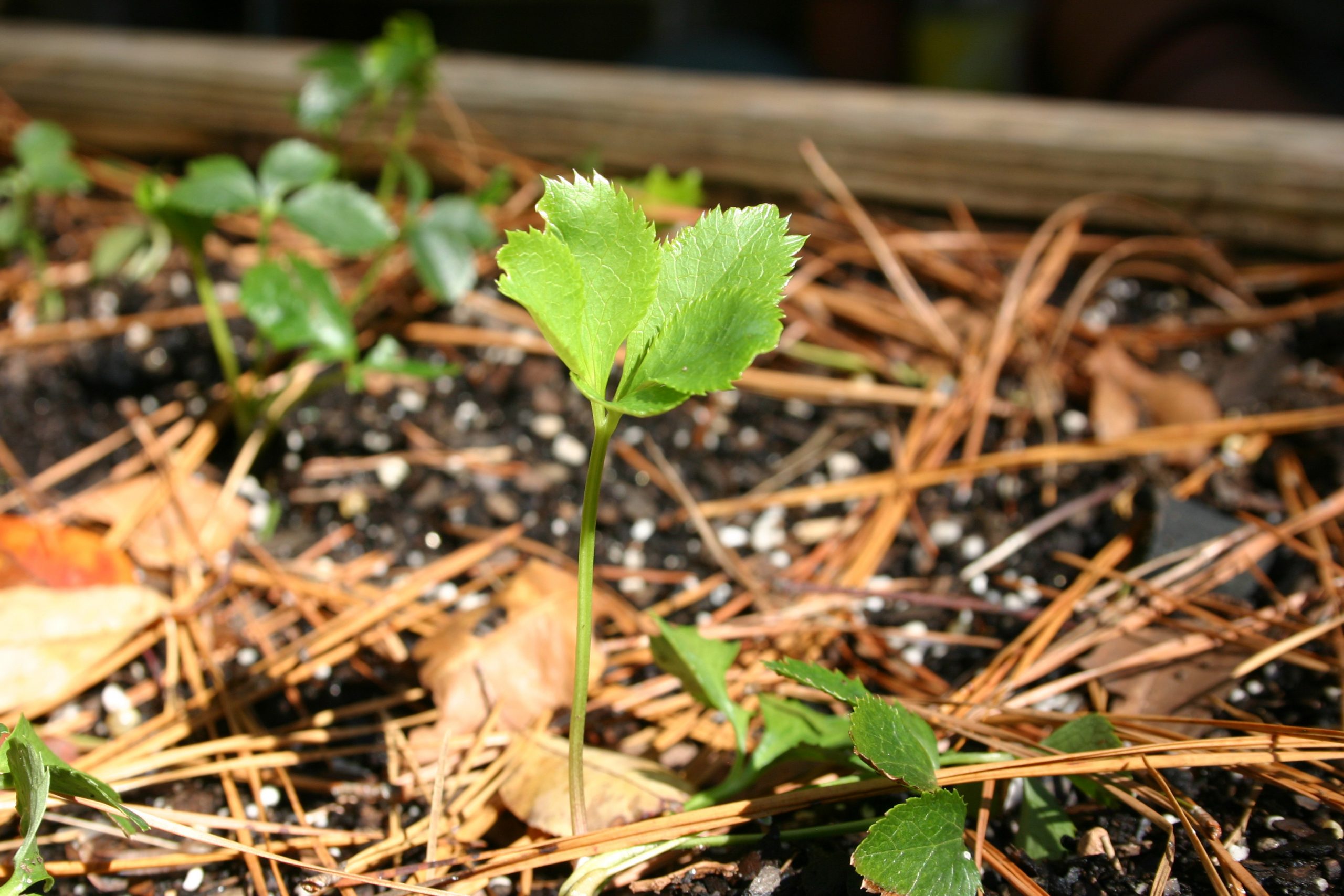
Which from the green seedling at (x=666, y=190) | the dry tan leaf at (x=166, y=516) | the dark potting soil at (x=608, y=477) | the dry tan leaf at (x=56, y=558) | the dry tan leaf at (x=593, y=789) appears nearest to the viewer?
the dry tan leaf at (x=593, y=789)

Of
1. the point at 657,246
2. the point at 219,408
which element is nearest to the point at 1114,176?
the point at 657,246

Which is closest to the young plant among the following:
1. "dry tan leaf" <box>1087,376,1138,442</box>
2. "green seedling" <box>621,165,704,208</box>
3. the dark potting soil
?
the dark potting soil

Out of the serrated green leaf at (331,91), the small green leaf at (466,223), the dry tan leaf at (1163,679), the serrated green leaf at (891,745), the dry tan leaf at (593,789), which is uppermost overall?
the serrated green leaf at (331,91)

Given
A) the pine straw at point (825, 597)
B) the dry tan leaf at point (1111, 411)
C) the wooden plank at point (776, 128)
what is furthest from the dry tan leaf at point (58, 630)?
the dry tan leaf at point (1111, 411)

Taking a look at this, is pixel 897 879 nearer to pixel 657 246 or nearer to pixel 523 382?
pixel 657 246

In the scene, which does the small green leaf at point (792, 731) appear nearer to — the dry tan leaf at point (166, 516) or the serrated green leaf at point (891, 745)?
the serrated green leaf at point (891, 745)

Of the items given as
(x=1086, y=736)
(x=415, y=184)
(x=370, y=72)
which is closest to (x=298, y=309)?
(x=415, y=184)

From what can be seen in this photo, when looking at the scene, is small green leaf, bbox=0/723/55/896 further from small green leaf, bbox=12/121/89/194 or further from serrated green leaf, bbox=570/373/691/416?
small green leaf, bbox=12/121/89/194
